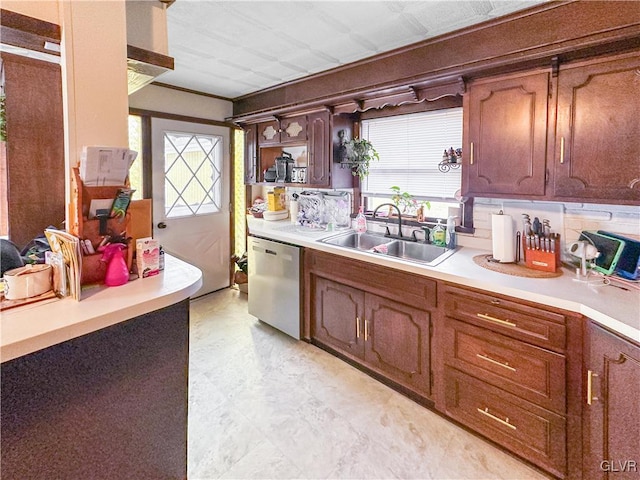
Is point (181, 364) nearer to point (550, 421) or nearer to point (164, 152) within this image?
point (550, 421)

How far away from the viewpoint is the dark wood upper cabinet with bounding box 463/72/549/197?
1839mm

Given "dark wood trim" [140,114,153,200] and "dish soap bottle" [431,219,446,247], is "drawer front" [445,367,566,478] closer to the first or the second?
"dish soap bottle" [431,219,446,247]

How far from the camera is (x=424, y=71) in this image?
7.43 feet

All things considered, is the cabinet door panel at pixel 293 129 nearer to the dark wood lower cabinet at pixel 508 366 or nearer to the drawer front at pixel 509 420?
the dark wood lower cabinet at pixel 508 366

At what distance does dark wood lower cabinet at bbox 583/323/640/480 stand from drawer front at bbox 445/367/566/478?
13cm

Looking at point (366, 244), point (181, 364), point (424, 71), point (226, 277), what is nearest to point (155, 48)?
point (181, 364)

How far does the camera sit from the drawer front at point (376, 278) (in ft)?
6.66

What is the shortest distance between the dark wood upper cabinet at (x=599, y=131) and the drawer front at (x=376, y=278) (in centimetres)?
90

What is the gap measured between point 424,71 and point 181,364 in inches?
89.4

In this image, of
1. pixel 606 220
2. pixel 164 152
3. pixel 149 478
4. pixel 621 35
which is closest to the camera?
pixel 149 478

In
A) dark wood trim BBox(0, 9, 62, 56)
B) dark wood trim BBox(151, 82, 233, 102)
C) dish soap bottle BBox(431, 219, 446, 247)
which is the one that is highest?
dark wood trim BBox(151, 82, 233, 102)

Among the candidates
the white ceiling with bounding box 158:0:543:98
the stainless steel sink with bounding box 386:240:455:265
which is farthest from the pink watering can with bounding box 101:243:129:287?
the stainless steel sink with bounding box 386:240:455:265

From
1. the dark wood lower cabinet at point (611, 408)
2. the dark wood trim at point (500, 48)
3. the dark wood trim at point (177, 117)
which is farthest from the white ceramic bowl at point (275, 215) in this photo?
the dark wood lower cabinet at point (611, 408)

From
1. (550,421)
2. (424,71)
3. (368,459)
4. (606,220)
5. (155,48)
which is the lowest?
(368,459)
